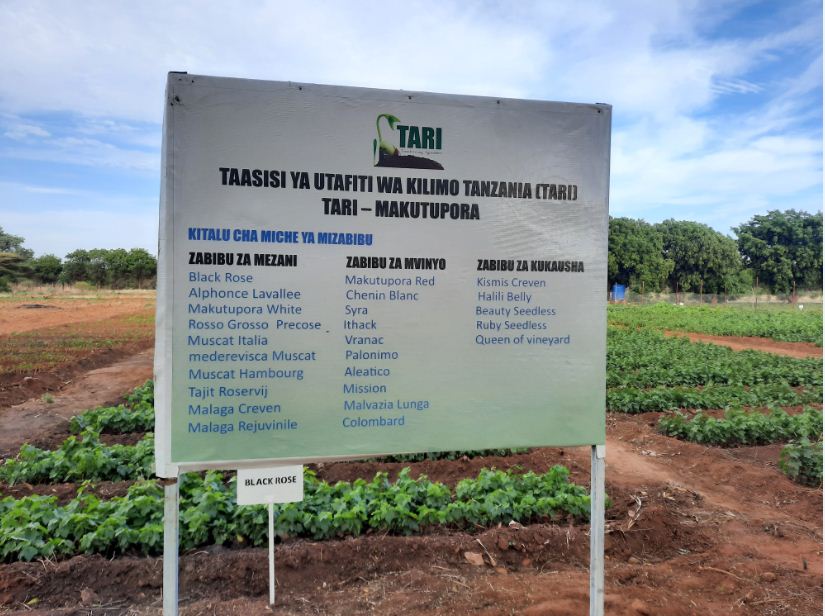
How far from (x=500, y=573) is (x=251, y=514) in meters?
2.13

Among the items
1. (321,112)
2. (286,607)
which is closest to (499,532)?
(286,607)

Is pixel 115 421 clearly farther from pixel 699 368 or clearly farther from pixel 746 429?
pixel 699 368

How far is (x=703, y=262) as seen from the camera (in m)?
70.2

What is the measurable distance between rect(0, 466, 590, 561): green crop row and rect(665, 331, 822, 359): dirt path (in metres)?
19.9

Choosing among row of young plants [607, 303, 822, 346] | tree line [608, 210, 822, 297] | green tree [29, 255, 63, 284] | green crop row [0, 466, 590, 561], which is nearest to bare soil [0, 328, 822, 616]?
→ green crop row [0, 466, 590, 561]

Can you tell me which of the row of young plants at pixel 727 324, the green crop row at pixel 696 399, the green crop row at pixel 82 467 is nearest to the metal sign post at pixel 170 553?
the green crop row at pixel 82 467

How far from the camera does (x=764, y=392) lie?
1230 cm

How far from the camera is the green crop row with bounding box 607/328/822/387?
559 inches

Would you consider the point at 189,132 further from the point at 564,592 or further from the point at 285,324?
the point at 564,592

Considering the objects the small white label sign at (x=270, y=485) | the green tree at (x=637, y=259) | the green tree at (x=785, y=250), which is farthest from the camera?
the green tree at (x=785, y=250)

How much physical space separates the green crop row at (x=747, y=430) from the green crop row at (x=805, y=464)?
165 cm

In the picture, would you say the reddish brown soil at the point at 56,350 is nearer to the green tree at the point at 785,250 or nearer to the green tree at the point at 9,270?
the green tree at the point at 9,270

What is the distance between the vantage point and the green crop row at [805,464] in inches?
288

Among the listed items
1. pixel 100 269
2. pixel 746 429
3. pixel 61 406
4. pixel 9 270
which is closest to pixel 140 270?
pixel 100 269
